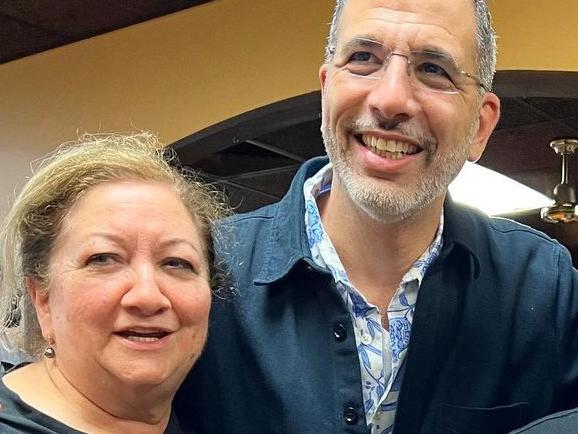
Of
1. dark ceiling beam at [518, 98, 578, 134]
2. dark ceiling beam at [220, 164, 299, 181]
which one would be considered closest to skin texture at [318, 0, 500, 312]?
dark ceiling beam at [518, 98, 578, 134]

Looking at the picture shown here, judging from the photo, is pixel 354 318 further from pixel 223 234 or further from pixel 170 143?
pixel 170 143

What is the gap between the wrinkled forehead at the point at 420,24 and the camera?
4.77ft

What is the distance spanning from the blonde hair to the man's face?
0.28 metres

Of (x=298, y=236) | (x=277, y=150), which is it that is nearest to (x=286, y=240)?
(x=298, y=236)

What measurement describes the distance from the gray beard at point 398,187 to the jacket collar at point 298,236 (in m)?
0.10

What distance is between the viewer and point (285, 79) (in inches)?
145

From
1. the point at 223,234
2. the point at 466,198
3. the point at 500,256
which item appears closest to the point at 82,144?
the point at 223,234

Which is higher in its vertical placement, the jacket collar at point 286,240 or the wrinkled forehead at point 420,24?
the wrinkled forehead at point 420,24

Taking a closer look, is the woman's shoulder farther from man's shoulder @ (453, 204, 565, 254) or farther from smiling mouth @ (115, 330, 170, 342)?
man's shoulder @ (453, 204, 565, 254)

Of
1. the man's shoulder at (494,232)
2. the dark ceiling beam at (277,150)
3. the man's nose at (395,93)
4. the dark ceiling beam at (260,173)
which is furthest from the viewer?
the dark ceiling beam at (260,173)

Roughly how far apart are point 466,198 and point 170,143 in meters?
2.37

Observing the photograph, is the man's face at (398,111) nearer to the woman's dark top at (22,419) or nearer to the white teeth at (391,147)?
the white teeth at (391,147)

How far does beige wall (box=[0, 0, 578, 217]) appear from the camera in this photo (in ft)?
10.2

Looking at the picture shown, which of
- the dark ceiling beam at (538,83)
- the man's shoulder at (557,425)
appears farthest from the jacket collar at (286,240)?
the dark ceiling beam at (538,83)
